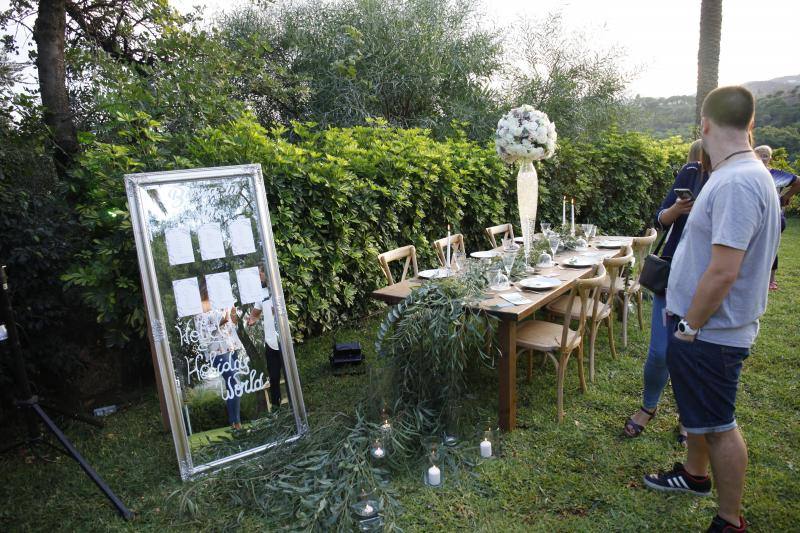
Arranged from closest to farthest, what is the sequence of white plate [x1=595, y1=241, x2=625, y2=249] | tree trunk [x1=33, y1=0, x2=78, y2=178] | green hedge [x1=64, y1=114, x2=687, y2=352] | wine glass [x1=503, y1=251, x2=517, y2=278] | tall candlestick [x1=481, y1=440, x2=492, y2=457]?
tall candlestick [x1=481, y1=440, x2=492, y2=457] < green hedge [x1=64, y1=114, x2=687, y2=352] < wine glass [x1=503, y1=251, x2=517, y2=278] < tree trunk [x1=33, y1=0, x2=78, y2=178] < white plate [x1=595, y1=241, x2=625, y2=249]

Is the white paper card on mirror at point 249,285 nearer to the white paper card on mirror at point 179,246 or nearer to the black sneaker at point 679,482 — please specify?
the white paper card on mirror at point 179,246

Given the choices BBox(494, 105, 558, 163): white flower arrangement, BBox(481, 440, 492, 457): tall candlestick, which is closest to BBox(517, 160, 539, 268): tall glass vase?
BBox(494, 105, 558, 163): white flower arrangement

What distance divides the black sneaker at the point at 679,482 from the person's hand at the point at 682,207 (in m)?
1.32

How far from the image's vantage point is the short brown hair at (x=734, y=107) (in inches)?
69.6

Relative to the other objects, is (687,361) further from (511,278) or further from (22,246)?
(22,246)

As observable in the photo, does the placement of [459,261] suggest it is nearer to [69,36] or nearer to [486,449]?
[486,449]

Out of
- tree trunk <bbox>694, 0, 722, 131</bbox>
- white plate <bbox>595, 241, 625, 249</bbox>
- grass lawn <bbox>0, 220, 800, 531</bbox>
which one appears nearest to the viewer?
grass lawn <bbox>0, 220, 800, 531</bbox>

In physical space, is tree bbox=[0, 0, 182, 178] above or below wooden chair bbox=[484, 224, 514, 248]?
above

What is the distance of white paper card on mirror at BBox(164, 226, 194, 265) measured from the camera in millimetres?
2596

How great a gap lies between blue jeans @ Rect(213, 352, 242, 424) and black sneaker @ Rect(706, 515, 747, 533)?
244cm

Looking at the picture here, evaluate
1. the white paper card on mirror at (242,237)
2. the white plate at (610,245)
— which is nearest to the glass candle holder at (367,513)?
the white paper card on mirror at (242,237)

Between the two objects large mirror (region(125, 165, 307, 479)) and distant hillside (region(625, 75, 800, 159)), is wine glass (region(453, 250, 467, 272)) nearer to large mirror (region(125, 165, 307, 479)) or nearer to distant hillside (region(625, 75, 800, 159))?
large mirror (region(125, 165, 307, 479))

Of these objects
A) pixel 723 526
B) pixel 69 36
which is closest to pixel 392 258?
pixel 723 526

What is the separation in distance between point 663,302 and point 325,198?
2.74 m
